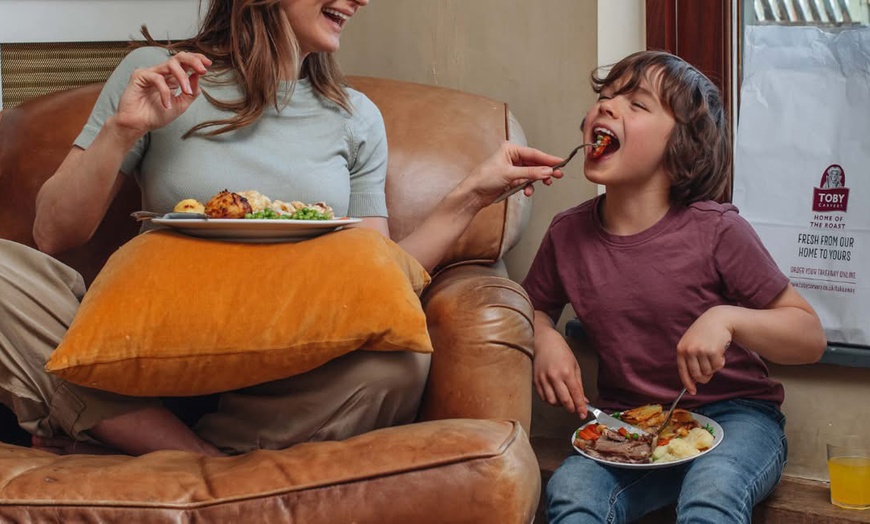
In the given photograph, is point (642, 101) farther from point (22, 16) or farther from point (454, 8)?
point (22, 16)

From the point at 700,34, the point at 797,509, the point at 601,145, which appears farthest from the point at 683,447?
the point at 700,34

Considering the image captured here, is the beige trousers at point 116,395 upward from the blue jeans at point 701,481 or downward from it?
upward

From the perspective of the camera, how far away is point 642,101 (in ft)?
5.35

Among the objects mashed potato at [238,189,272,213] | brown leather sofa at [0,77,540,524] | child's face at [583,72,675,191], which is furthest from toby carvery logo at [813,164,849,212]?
mashed potato at [238,189,272,213]

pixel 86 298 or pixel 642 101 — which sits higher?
pixel 642 101

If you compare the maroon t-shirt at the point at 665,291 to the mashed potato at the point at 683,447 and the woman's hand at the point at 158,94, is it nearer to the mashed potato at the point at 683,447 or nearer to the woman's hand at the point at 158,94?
the mashed potato at the point at 683,447

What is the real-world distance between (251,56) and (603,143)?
22.8 inches

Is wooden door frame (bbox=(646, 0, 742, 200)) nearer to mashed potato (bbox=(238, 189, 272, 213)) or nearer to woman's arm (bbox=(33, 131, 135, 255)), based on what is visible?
mashed potato (bbox=(238, 189, 272, 213))

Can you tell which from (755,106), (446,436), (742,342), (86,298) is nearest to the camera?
(446,436)

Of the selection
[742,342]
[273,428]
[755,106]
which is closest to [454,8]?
[755,106]

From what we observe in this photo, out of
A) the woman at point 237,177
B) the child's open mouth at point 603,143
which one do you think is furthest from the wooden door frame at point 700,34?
the woman at point 237,177

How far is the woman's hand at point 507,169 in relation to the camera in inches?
63.3

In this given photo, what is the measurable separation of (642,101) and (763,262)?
0.31 metres

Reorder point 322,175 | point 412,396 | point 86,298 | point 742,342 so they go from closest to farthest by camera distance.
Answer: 1. point 86,298
2. point 412,396
3. point 742,342
4. point 322,175
